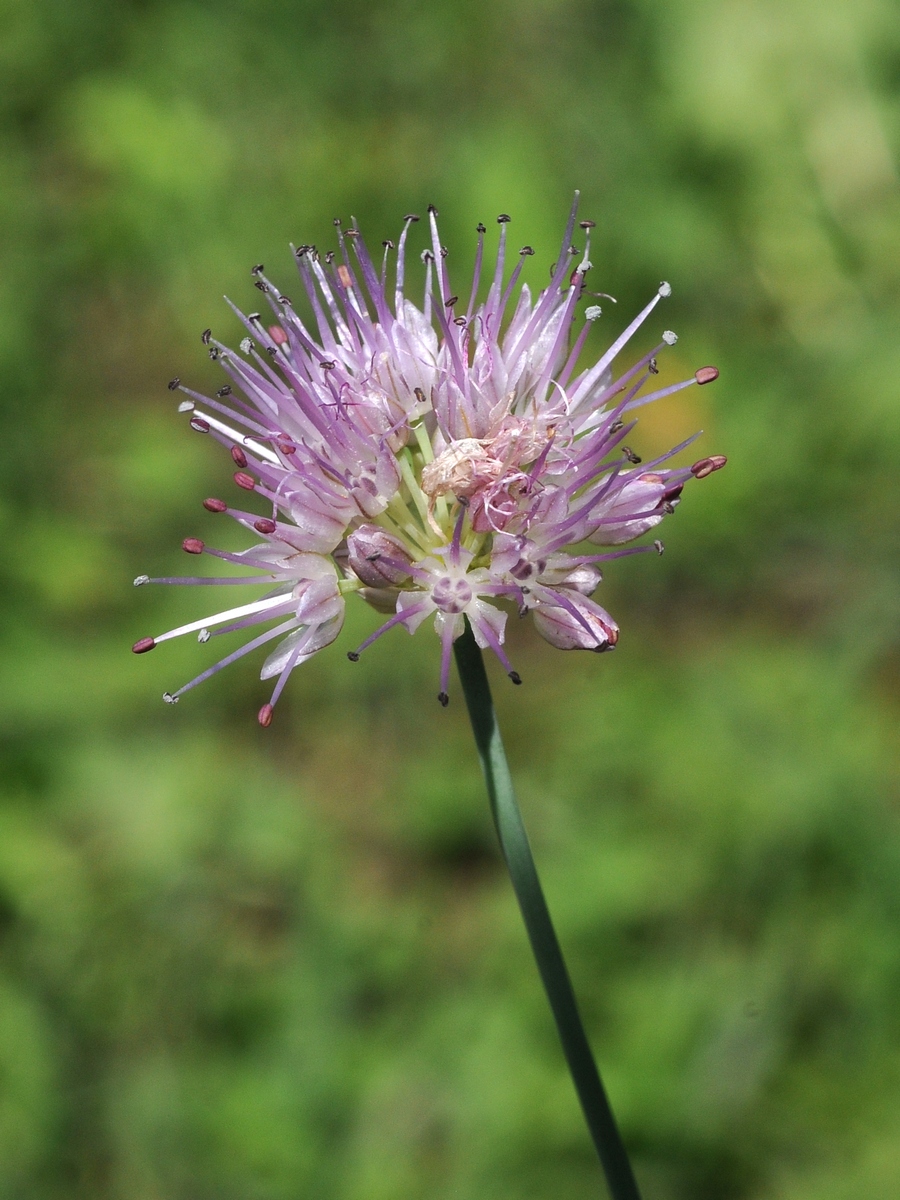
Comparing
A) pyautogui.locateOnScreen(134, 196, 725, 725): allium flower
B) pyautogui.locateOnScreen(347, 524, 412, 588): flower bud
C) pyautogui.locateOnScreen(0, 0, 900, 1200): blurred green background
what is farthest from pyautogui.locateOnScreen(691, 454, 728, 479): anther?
pyautogui.locateOnScreen(0, 0, 900, 1200): blurred green background

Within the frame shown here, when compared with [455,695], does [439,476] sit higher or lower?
lower

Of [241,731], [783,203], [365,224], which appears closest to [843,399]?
[783,203]

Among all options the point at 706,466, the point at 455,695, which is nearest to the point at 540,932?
the point at 706,466

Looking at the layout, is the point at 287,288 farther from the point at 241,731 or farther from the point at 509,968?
the point at 509,968

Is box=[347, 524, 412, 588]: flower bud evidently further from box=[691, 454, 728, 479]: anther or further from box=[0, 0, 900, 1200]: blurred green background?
box=[0, 0, 900, 1200]: blurred green background

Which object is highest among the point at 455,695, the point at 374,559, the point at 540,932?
the point at 455,695

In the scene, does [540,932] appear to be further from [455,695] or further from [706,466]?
[455,695]
